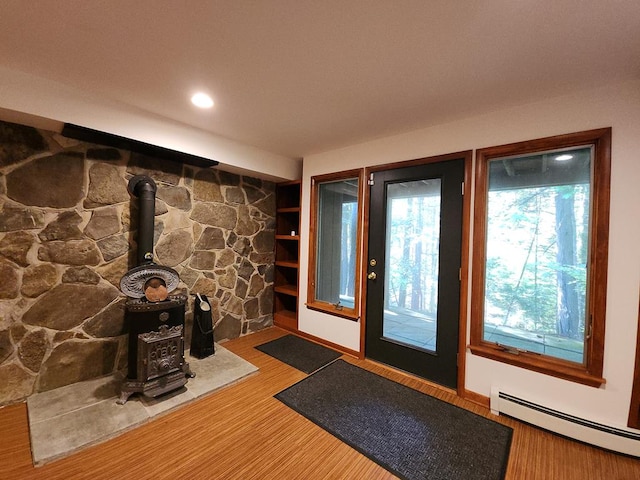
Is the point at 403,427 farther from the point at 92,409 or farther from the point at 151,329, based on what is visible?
the point at 92,409

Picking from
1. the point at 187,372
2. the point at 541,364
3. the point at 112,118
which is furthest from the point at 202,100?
the point at 541,364

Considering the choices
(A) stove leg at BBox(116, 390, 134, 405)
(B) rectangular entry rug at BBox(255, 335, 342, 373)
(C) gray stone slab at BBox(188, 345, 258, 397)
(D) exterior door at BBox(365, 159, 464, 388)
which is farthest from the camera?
(B) rectangular entry rug at BBox(255, 335, 342, 373)

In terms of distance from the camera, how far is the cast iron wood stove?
6.48 feet

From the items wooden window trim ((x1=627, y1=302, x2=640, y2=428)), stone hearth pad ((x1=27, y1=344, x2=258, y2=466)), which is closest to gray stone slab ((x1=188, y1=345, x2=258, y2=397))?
stone hearth pad ((x1=27, y1=344, x2=258, y2=466))

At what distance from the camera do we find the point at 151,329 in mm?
2041

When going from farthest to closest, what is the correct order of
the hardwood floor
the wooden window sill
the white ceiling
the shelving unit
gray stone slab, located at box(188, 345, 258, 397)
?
the shelving unit < gray stone slab, located at box(188, 345, 258, 397) < the wooden window sill < the hardwood floor < the white ceiling

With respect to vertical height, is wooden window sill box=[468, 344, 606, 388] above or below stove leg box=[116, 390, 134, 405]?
above

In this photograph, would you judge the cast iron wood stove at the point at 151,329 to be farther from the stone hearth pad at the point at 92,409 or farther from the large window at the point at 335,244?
the large window at the point at 335,244

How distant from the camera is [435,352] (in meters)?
2.39

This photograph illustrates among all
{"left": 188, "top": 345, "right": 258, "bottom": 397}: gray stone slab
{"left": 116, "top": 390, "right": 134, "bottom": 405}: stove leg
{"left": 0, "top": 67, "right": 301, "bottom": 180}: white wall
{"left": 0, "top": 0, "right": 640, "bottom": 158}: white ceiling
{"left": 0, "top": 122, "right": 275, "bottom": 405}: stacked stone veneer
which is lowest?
{"left": 188, "top": 345, "right": 258, "bottom": 397}: gray stone slab

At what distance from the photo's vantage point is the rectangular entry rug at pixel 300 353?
8.82 ft

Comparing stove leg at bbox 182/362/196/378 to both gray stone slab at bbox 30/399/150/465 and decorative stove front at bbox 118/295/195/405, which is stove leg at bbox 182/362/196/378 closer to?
decorative stove front at bbox 118/295/195/405

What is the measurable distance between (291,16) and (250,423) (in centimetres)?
244

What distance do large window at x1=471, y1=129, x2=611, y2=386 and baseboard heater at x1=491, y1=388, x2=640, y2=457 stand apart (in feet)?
0.82
